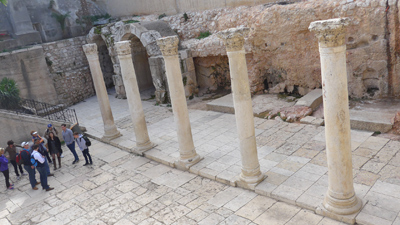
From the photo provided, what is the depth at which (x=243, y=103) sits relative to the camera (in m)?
7.06

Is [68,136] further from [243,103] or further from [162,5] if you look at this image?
[162,5]

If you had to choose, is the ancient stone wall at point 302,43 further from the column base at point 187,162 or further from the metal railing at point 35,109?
the metal railing at point 35,109

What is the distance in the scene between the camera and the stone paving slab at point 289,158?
22.1ft

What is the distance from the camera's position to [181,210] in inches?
277

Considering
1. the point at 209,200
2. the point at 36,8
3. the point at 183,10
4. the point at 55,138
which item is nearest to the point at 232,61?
the point at 209,200

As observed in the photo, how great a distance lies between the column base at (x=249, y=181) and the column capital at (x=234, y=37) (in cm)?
288

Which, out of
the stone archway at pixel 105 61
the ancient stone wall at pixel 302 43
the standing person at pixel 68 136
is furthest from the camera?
the stone archway at pixel 105 61

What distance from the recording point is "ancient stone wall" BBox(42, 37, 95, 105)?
17922mm

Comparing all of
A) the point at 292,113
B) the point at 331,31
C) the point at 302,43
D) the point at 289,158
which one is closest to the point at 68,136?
the point at 289,158

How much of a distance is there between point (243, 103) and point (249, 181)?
5.84ft

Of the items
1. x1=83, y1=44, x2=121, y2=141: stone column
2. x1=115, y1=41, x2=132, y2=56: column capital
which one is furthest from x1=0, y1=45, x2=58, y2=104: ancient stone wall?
x1=115, y1=41, x2=132, y2=56: column capital

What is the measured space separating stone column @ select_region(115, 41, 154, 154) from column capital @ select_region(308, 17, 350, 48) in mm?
6291

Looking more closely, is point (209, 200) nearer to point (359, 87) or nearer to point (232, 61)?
point (232, 61)

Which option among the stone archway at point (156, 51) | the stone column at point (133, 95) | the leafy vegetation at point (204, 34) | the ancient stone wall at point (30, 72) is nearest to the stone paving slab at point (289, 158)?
the stone column at point (133, 95)
